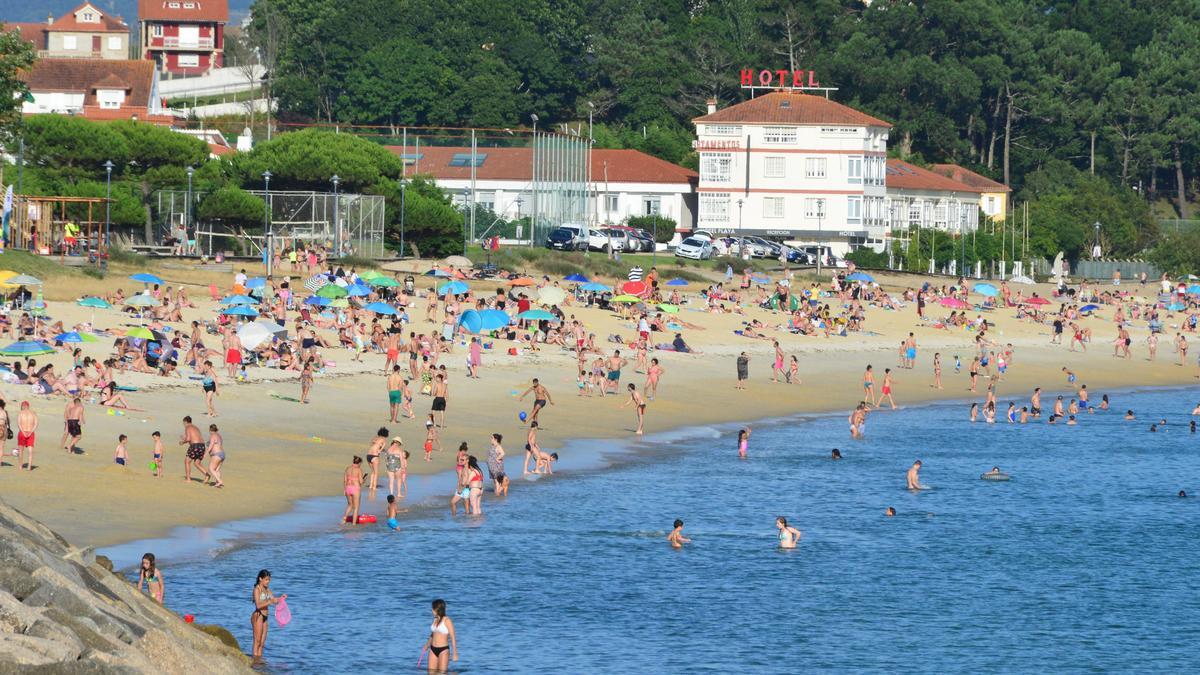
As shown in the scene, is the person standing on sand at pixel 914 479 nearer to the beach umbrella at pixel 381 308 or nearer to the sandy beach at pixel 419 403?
the sandy beach at pixel 419 403

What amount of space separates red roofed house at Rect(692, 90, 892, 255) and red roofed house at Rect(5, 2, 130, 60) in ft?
223

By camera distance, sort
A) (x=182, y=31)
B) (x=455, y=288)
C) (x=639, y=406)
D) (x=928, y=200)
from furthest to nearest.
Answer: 1. (x=182, y=31)
2. (x=928, y=200)
3. (x=455, y=288)
4. (x=639, y=406)

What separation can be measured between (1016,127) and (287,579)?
9836 cm

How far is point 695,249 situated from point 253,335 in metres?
41.6

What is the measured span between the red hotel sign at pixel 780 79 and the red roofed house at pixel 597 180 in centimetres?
757

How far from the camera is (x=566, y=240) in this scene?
260ft

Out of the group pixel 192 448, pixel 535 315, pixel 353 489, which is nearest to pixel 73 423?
pixel 192 448

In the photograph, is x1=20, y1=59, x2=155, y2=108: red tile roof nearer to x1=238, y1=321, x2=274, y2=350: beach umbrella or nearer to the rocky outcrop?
x1=238, y1=321, x2=274, y2=350: beach umbrella

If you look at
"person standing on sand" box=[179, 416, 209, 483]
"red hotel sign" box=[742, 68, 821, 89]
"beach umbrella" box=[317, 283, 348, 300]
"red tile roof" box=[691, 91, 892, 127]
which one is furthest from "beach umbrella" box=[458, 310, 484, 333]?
"red hotel sign" box=[742, 68, 821, 89]

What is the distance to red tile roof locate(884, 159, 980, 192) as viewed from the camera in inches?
3868

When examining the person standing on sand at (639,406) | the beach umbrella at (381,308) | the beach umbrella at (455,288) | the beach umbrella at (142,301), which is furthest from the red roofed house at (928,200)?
the person standing on sand at (639,406)

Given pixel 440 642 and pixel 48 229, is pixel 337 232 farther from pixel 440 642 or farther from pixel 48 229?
pixel 440 642

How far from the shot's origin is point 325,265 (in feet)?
204

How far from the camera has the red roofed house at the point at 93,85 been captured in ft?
315
